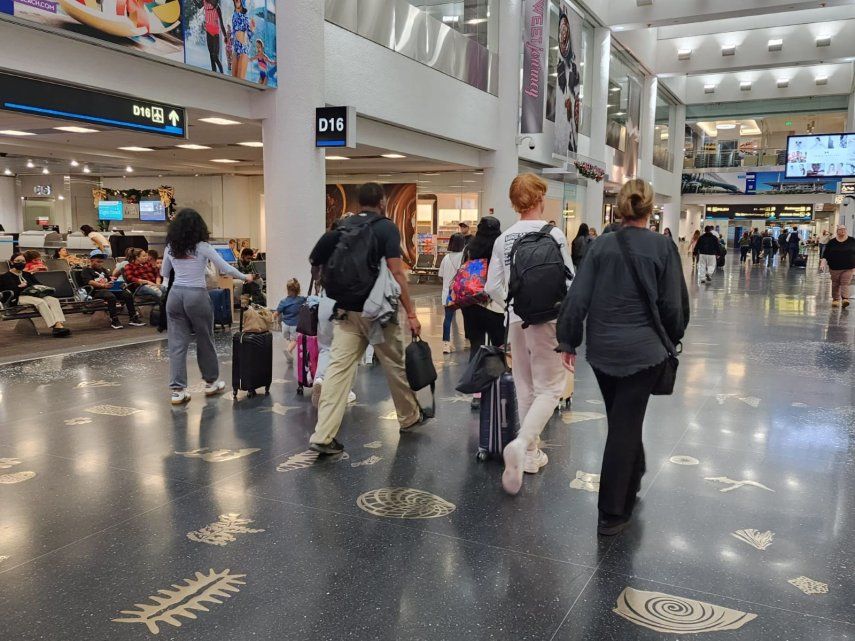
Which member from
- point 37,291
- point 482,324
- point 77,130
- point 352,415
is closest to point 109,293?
point 37,291

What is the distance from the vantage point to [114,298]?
38.2 ft

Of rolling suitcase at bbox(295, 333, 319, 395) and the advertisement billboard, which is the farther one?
the advertisement billboard

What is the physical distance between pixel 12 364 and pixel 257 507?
5.69m

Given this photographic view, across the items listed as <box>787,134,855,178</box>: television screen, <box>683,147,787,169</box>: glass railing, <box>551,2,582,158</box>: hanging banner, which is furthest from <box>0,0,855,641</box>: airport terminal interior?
<box>683,147,787,169</box>: glass railing

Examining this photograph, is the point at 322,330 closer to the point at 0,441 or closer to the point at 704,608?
the point at 0,441

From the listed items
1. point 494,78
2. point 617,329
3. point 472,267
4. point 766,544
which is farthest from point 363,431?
point 494,78

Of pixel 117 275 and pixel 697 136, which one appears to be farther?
pixel 697 136

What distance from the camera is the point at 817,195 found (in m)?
42.9

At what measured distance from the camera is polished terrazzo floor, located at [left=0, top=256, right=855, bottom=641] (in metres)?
2.89

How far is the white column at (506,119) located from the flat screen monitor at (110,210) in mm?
15763

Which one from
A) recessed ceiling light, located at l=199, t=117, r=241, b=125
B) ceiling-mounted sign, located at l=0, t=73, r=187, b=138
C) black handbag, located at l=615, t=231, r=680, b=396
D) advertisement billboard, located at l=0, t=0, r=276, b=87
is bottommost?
black handbag, located at l=615, t=231, r=680, b=396

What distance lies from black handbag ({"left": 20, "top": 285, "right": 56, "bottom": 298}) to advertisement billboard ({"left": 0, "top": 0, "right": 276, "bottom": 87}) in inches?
155

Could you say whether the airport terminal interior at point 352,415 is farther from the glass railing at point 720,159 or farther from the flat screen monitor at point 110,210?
the glass railing at point 720,159

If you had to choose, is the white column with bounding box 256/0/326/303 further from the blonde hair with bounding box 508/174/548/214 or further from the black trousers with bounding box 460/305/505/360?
the blonde hair with bounding box 508/174/548/214
